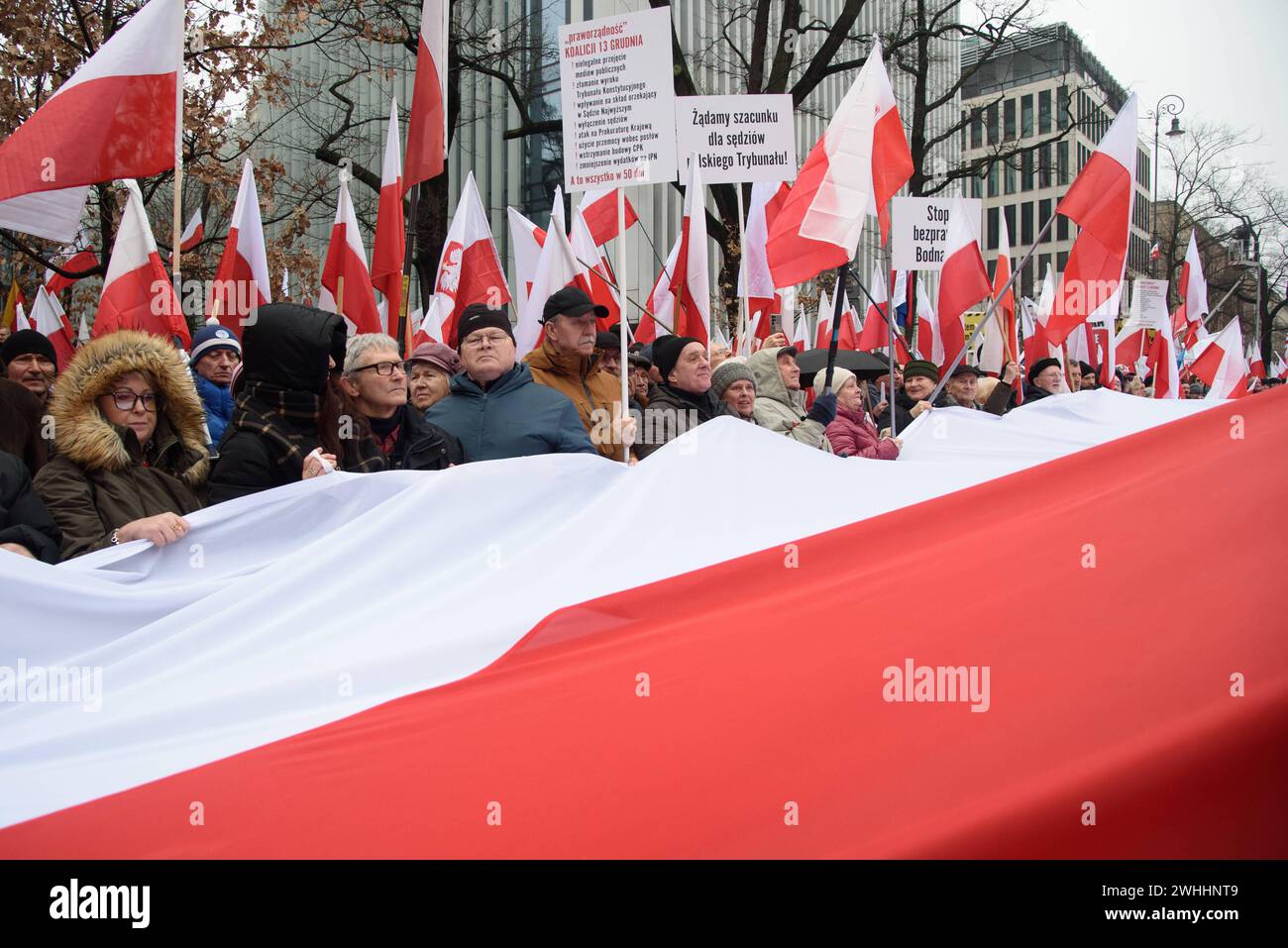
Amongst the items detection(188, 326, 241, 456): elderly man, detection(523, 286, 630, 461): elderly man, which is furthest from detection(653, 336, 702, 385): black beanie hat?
detection(188, 326, 241, 456): elderly man

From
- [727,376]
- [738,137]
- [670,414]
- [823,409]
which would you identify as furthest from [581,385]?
[738,137]

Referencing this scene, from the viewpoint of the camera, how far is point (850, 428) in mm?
7277

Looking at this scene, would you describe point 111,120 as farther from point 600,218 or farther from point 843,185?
point 600,218

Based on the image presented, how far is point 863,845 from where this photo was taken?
6.13ft

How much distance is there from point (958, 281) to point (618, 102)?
4553mm

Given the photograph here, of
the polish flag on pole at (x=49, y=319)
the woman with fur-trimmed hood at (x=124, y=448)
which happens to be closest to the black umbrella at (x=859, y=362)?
the woman with fur-trimmed hood at (x=124, y=448)

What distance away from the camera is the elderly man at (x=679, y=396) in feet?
20.4

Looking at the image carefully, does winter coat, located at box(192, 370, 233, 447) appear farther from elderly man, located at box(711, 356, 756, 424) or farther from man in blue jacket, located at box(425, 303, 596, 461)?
elderly man, located at box(711, 356, 756, 424)

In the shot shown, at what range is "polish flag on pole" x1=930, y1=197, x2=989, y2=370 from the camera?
31.2 ft

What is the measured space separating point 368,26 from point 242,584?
44.1 feet

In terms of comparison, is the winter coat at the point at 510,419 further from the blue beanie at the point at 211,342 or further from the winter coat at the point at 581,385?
the blue beanie at the point at 211,342

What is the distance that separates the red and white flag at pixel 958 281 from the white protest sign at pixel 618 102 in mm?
4044

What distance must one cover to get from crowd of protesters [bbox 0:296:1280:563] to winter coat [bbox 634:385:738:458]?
1 centimetres
